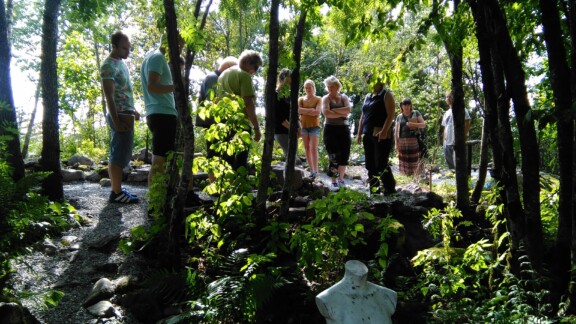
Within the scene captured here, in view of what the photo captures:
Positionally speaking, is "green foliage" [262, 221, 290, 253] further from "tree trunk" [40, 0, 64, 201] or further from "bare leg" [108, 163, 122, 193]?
"tree trunk" [40, 0, 64, 201]

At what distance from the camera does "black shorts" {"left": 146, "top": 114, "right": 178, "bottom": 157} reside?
15.4ft

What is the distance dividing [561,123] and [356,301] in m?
1.93

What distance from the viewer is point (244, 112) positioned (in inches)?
183

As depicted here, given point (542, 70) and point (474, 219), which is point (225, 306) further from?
point (542, 70)

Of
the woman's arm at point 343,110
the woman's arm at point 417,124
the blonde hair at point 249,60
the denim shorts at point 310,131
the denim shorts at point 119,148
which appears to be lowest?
the denim shorts at point 119,148

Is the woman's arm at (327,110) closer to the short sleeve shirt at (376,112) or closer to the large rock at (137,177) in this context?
the short sleeve shirt at (376,112)

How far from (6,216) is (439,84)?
1118 centimetres

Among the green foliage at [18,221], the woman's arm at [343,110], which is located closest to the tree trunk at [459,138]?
the woman's arm at [343,110]

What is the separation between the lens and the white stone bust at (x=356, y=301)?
6.57 feet

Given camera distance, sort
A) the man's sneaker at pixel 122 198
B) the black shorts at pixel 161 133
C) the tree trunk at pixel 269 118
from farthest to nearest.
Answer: the man's sneaker at pixel 122 198, the black shorts at pixel 161 133, the tree trunk at pixel 269 118

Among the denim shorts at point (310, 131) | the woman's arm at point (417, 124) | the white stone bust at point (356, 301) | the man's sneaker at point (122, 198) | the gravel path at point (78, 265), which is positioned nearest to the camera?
the white stone bust at point (356, 301)

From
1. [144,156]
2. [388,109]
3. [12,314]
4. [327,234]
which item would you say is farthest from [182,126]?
[144,156]

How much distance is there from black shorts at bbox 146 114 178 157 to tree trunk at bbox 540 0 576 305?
11.7 feet

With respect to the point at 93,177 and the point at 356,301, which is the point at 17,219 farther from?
the point at 93,177
